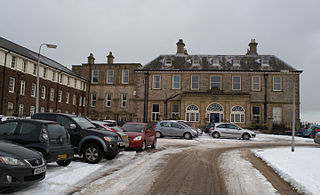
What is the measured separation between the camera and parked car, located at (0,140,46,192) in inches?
235

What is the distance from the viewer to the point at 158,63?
42.1 m

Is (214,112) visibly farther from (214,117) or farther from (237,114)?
(237,114)

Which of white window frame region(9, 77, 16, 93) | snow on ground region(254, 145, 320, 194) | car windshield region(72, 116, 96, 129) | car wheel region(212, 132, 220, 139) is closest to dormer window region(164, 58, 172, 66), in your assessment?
car wheel region(212, 132, 220, 139)

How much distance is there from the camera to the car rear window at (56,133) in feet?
28.0

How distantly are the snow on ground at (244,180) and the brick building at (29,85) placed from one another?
2523 cm

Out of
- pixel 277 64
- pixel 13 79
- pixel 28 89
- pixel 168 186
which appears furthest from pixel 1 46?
pixel 277 64

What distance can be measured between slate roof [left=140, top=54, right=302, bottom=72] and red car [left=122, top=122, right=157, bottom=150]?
2506 cm

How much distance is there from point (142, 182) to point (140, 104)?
1320 inches

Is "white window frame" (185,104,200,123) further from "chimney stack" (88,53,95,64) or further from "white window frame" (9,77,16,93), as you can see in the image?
"white window frame" (9,77,16,93)

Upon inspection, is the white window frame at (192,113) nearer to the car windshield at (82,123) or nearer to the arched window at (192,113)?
the arched window at (192,113)

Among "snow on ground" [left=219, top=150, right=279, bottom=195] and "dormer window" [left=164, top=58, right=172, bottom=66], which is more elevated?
"dormer window" [left=164, top=58, right=172, bottom=66]

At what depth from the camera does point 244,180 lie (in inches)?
330

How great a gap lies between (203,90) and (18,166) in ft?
114

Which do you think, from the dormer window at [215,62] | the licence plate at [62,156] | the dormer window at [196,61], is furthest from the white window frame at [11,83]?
the dormer window at [215,62]
